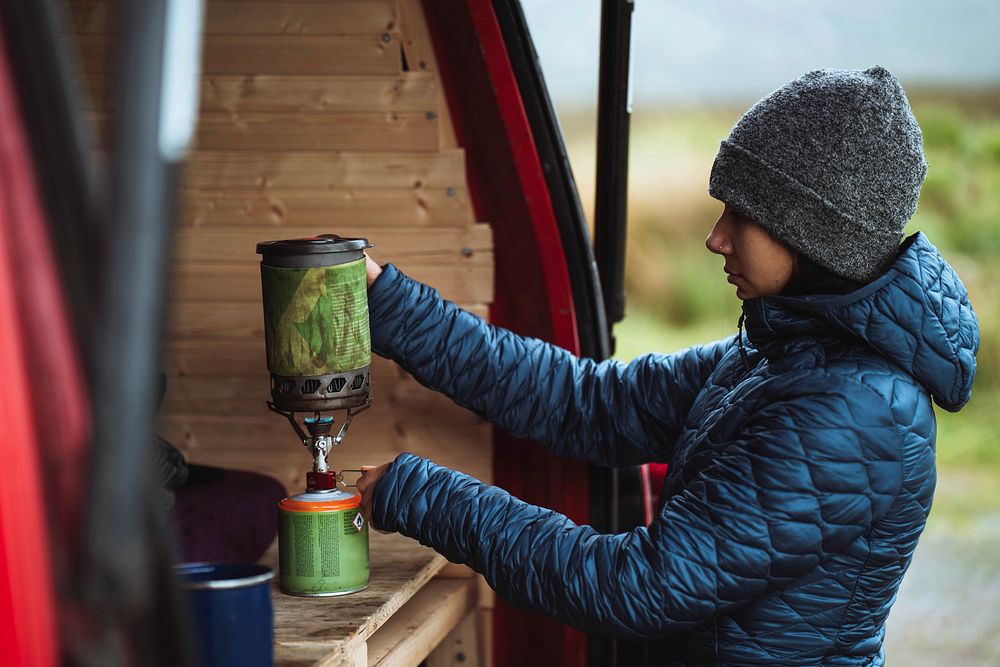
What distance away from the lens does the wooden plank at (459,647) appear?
227 centimetres

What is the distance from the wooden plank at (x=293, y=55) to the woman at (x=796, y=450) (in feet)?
2.81

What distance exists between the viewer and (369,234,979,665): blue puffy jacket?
4.73ft

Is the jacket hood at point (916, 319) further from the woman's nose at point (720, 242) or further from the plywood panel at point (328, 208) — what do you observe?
the plywood panel at point (328, 208)

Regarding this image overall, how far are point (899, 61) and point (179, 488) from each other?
6.68 metres

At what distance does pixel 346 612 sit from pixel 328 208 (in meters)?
0.97

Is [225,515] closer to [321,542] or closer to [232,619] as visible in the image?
[321,542]

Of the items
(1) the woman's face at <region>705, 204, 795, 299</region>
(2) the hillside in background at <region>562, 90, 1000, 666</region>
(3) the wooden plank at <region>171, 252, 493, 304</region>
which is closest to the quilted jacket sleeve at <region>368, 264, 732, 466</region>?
(3) the wooden plank at <region>171, 252, 493, 304</region>

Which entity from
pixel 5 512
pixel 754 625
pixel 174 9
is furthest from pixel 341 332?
pixel 174 9

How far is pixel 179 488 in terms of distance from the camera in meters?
2.05

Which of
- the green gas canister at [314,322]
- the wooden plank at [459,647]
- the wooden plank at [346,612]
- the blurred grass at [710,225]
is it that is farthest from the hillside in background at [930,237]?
the green gas canister at [314,322]

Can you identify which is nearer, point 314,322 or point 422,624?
point 314,322

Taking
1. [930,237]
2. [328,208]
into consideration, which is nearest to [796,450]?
[328,208]

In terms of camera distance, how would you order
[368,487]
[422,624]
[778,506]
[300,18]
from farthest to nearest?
1. [300,18]
2. [422,624]
3. [368,487]
4. [778,506]

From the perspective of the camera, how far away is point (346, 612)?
1.57 m
